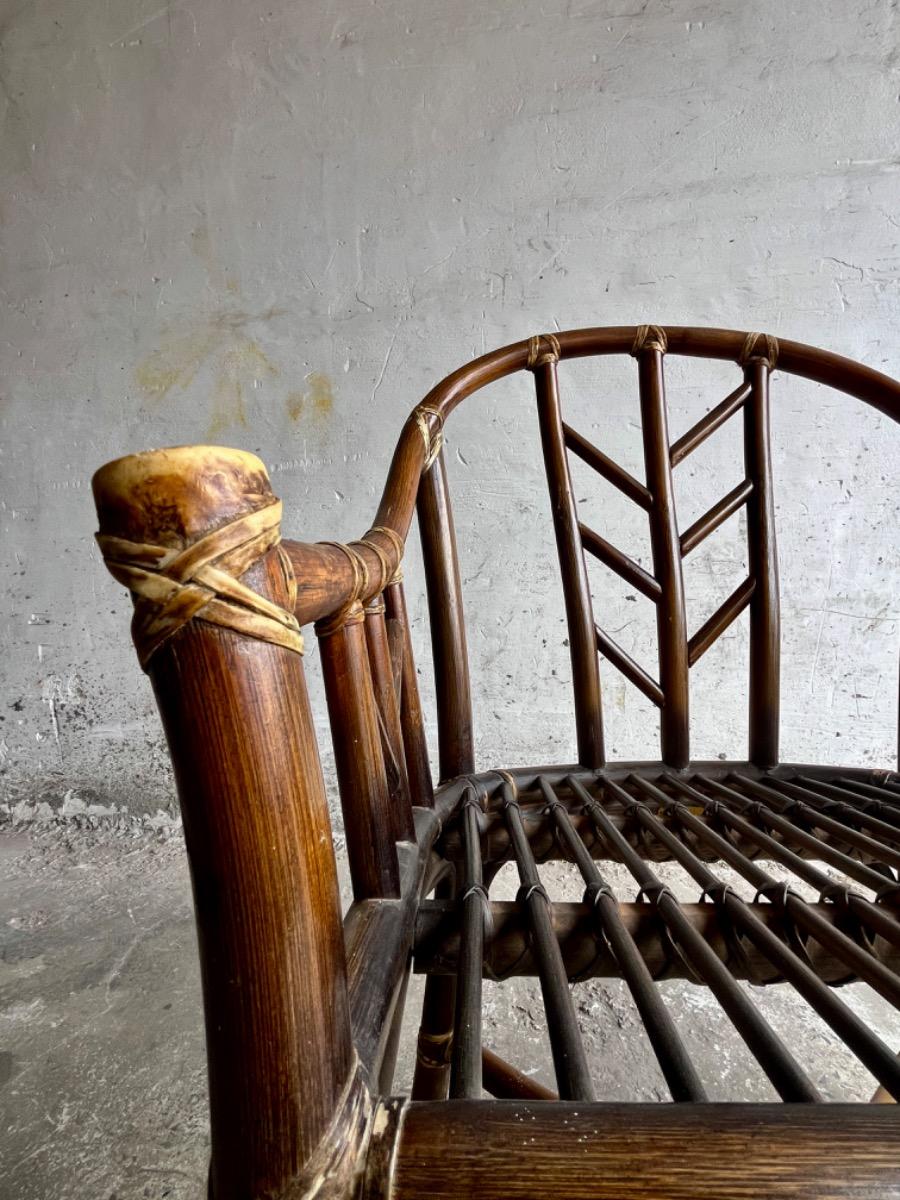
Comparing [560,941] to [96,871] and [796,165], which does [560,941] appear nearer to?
[96,871]

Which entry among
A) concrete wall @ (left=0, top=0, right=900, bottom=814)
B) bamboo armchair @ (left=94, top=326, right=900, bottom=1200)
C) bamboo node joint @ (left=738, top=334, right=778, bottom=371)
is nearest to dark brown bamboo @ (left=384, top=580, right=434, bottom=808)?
bamboo armchair @ (left=94, top=326, right=900, bottom=1200)

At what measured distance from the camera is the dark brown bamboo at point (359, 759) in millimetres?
304

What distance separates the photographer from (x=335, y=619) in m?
0.29

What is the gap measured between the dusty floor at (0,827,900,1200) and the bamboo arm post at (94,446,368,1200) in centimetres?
63

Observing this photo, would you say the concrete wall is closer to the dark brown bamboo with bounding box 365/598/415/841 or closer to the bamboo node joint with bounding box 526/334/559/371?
the bamboo node joint with bounding box 526/334/559/371

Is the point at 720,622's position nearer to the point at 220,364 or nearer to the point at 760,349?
the point at 760,349

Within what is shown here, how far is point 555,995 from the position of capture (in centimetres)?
27

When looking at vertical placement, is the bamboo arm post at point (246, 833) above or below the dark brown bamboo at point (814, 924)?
above

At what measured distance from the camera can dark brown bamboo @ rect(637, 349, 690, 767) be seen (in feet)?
2.03

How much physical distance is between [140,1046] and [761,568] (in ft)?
2.95

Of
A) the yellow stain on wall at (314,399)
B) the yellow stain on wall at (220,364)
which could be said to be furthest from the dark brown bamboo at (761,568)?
the yellow stain on wall at (220,364)

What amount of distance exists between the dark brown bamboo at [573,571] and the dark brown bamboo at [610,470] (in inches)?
0.6

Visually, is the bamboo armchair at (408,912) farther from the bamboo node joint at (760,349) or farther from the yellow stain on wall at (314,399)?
the yellow stain on wall at (314,399)

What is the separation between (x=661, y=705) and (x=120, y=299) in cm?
139
